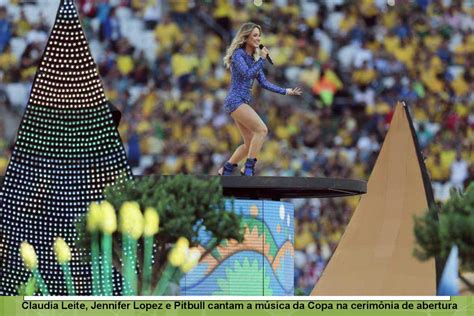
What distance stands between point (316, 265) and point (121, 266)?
5.99 meters

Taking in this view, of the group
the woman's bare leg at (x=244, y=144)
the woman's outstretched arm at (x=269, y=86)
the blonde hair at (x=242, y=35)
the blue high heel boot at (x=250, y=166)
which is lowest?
the blue high heel boot at (x=250, y=166)

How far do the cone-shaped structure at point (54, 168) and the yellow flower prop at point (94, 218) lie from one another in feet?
1.17

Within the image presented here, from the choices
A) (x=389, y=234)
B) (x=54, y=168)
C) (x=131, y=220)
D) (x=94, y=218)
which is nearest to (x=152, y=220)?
(x=131, y=220)

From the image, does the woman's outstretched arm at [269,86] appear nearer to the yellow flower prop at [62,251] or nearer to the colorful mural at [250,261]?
the colorful mural at [250,261]

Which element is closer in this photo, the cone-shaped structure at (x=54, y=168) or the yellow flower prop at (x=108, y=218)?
the yellow flower prop at (x=108, y=218)

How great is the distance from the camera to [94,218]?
35.4 ft

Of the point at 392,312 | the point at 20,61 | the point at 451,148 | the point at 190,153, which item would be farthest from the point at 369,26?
the point at 392,312

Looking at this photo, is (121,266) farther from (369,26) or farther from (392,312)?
(369,26)

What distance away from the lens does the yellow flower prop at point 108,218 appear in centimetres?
1077

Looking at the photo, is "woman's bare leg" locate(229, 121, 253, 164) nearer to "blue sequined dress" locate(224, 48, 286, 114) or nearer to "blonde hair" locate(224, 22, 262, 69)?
"blue sequined dress" locate(224, 48, 286, 114)

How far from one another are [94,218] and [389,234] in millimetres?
3934

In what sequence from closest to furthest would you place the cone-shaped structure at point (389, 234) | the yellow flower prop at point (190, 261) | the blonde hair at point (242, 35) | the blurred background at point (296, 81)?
the yellow flower prop at point (190, 261), the blonde hair at point (242, 35), the cone-shaped structure at point (389, 234), the blurred background at point (296, 81)

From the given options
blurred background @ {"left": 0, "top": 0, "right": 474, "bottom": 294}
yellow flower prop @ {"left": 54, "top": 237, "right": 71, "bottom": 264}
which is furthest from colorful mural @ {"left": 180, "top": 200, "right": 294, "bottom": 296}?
blurred background @ {"left": 0, "top": 0, "right": 474, "bottom": 294}

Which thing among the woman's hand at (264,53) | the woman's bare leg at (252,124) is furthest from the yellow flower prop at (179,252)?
the woman's hand at (264,53)
